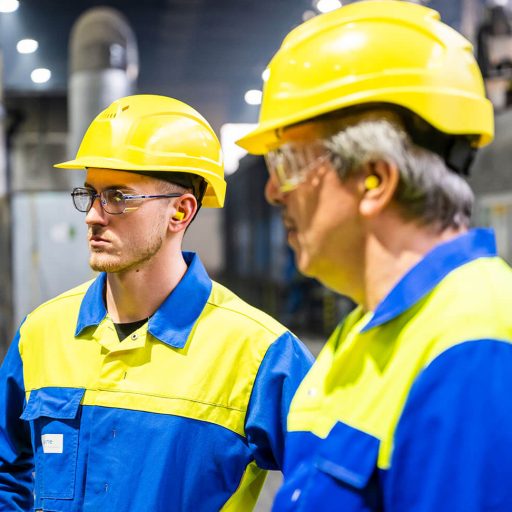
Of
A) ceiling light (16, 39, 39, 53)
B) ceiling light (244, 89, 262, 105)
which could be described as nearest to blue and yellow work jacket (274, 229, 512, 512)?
ceiling light (16, 39, 39, 53)

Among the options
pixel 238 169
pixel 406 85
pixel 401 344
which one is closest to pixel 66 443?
pixel 401 344

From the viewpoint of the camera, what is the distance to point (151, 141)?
66.2 inches

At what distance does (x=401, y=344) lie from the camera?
34.0 inches

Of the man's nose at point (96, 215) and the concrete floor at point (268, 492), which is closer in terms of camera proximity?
the man's nose at point (96, 215)

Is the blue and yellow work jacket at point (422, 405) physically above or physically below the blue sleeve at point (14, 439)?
above

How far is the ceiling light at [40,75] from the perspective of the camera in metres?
11.4

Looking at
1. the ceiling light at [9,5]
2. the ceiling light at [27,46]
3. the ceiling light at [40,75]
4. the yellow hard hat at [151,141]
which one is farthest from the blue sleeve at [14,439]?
the ceiling light at [40,75]

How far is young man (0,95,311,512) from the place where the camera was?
151cm

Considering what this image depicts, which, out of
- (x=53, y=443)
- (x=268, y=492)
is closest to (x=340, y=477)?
(x=53, y=443)

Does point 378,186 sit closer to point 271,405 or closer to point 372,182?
point 372,182

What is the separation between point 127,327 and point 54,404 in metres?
0.24

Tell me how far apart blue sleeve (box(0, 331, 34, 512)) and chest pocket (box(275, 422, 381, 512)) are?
0.98 m

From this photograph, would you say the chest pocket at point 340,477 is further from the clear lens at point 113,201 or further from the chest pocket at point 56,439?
the clear lens at point 113,201

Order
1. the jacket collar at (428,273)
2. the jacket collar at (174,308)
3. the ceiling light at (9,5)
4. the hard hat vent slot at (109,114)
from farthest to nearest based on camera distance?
the ceiling light at (9,5) < the hard hat vent slot at (109,114) < the jacket collar at (174,308) < the jacket collar at (428,273)
